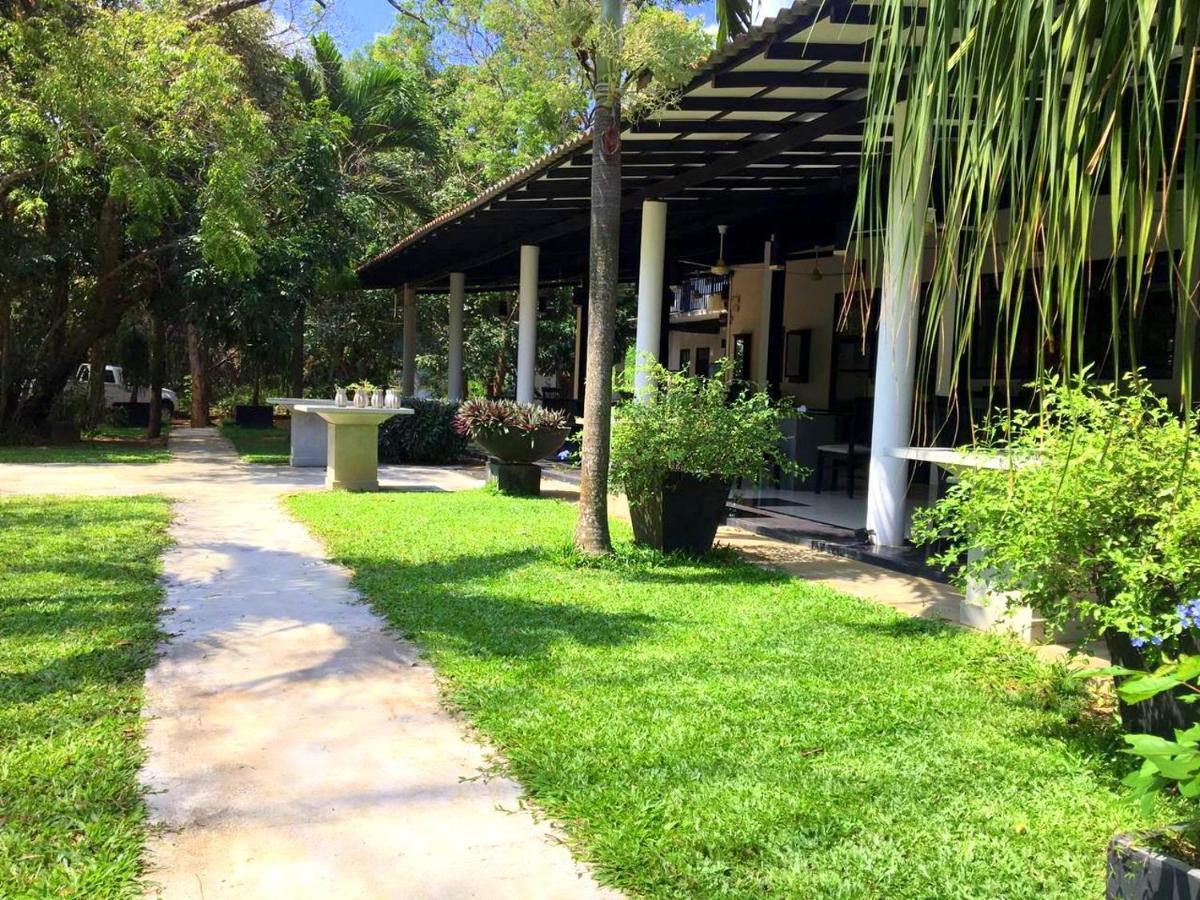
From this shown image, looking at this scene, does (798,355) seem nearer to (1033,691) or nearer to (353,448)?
(353,448)

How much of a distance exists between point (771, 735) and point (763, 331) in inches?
488

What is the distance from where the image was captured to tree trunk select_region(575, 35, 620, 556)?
6785mm

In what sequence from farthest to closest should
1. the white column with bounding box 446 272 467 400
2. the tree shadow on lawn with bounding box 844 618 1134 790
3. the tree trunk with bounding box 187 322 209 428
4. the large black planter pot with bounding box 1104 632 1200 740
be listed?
the tree trunk with bounding box 187 322 209 428 → the white column with bounding box 446 272 467 400 → the tree shadow on lawn with bounding box 844 618 1134 790 → the large black planter pot with bounding box 1104 632 1200 740

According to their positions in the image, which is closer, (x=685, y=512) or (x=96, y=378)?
(x=685, y=512)

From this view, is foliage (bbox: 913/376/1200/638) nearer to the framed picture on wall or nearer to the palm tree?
the palm tree

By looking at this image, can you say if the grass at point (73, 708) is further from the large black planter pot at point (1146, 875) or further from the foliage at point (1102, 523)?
Result: the foliage at point (1102, 523)

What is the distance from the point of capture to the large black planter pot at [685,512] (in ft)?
22.9

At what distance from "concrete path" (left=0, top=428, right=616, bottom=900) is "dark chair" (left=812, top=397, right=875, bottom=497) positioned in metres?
6.09

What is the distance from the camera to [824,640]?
4992mm

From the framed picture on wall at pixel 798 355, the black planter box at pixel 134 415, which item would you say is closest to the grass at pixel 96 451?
the black planter box at pixel 134 415

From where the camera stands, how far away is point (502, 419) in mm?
10656

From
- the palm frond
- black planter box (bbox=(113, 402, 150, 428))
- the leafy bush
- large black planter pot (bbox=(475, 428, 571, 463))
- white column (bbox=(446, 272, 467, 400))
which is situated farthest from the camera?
black planter box (bbox=(113, 402, 150, 428))

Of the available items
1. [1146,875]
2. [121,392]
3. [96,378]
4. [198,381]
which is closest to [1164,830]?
[1146,875]

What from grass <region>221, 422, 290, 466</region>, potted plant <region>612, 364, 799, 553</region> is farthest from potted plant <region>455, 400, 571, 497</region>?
grass <region>221, 422, 290, 466</region>
